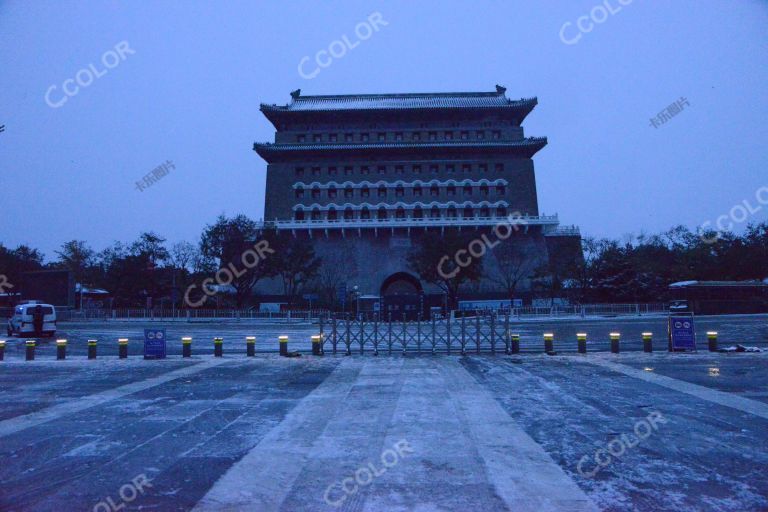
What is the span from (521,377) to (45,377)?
36.9 feet

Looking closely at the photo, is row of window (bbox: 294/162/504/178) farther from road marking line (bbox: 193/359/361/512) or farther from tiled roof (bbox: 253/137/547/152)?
road marking line (bbox: 193/359/361/512)

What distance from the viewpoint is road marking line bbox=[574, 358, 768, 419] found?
25.3 ft

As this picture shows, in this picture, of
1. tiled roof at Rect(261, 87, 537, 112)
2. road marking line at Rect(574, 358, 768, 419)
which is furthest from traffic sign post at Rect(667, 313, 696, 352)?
tiled roof at Rect(261, 87, 537, 112)

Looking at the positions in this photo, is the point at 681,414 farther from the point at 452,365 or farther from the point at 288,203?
the point at 288,203

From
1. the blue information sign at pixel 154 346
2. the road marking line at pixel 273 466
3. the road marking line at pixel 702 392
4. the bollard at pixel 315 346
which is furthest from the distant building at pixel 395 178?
the road marking line at pixel 273 466

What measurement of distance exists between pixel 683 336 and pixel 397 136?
139 feet

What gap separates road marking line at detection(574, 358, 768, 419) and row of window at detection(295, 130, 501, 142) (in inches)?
1727

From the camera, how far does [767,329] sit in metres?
22.2

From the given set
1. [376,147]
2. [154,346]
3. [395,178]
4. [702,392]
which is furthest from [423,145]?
[702,392]

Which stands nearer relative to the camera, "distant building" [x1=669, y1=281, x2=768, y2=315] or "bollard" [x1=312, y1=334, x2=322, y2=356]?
"bollard" [x1=312, y1=334, x2=322, y2=356]

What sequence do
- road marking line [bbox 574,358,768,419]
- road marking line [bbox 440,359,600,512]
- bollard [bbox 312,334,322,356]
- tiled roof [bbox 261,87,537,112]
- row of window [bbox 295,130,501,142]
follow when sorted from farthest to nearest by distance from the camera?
row of window [bbox 295,130,501,142] → tiled roof [bbox 261,87,537,112] → bollard [bbox 312,334,322,356] → road marking line [bbox 574,358,768,419] → road marking line [bbox 440,359,600,512]

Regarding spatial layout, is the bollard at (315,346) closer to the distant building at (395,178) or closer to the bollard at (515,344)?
the bollard at (515,344)

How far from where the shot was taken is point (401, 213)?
51.2m

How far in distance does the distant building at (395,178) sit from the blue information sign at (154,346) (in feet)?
106
